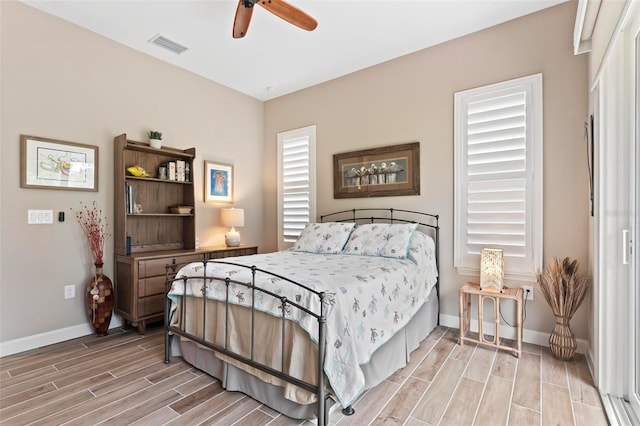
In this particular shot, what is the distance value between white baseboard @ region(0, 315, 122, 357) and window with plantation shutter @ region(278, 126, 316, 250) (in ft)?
8.15

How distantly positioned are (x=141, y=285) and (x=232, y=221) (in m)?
1.46

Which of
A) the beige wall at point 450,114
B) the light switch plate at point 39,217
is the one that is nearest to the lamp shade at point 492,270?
the beige wall at point 450,114

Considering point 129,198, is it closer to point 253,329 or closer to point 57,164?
point 57,164

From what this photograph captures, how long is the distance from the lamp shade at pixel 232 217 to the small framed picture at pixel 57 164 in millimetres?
1532

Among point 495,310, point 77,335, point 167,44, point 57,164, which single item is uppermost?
point 167,44

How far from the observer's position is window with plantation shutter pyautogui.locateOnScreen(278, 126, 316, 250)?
469cm

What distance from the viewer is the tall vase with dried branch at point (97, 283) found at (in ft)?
10.4

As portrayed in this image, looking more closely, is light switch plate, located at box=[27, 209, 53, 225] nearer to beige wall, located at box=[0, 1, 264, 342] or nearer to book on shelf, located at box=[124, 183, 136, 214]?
beige wall, located at box=[0, 1, 264, 342]

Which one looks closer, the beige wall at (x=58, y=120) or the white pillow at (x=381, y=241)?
the beige wall at (x=58, y=120)

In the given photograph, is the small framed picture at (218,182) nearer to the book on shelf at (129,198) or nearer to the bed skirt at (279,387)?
the book on shelf at (129,198)

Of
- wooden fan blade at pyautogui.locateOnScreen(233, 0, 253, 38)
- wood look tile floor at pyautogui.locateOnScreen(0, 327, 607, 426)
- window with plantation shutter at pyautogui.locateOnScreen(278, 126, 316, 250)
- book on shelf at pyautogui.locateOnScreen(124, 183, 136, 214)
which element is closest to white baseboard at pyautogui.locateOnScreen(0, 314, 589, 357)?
wood look tile floor at pyautogui.locateOnScreen(0, 327, 607, 426)

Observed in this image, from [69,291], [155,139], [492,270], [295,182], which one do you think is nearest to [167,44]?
[155,139]

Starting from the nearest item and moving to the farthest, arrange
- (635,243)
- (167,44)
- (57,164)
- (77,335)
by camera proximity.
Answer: (635,243), (57,164), (77,335), (167,44)

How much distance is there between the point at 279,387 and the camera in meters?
1.95
